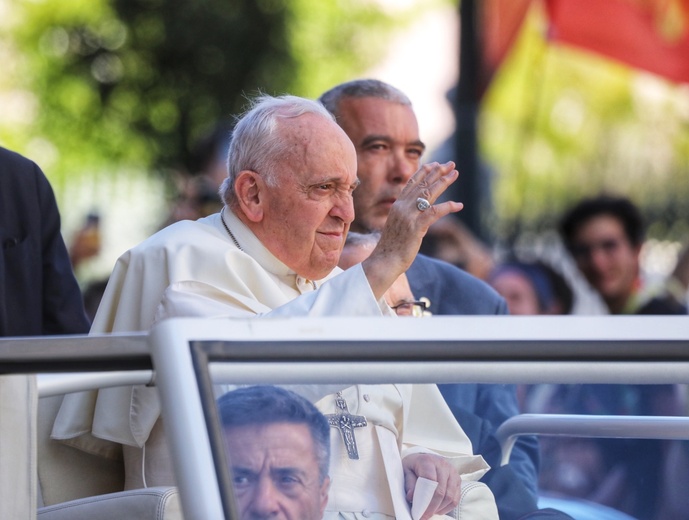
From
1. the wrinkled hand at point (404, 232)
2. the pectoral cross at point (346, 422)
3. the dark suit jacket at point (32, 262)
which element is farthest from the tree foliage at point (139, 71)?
the pectoral cross at point (346, 422)

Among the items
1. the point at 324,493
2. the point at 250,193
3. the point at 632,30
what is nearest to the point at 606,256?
the point at 632,30

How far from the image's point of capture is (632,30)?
9703 millimetres

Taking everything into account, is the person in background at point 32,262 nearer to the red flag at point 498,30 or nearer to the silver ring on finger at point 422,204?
the silver ring on finger at point 422,204

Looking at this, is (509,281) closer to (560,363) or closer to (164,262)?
(164,262)

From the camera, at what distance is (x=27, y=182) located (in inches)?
162

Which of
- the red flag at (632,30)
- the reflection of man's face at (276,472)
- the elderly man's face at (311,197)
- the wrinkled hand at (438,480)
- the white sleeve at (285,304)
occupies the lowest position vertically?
the reflection of man's face at (276,472)

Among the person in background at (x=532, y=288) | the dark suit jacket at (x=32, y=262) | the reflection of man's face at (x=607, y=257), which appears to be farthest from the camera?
the reflection of man's face at (x=607, y=257)

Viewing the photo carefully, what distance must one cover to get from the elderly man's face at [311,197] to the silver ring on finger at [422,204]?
1.40ft

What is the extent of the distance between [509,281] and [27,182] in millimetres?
3321

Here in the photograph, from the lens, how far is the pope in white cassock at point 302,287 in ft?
8.61

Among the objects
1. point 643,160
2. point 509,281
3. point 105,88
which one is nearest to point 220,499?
point 509,281

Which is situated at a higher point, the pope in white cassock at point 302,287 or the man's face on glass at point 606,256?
the man's face on glass at point 606,256

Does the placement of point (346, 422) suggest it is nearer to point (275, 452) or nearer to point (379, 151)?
point (275, 452)

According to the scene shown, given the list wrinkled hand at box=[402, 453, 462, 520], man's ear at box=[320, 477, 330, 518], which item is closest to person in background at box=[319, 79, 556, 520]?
wrinkled hand at box=[402, 453, 462, 520]
